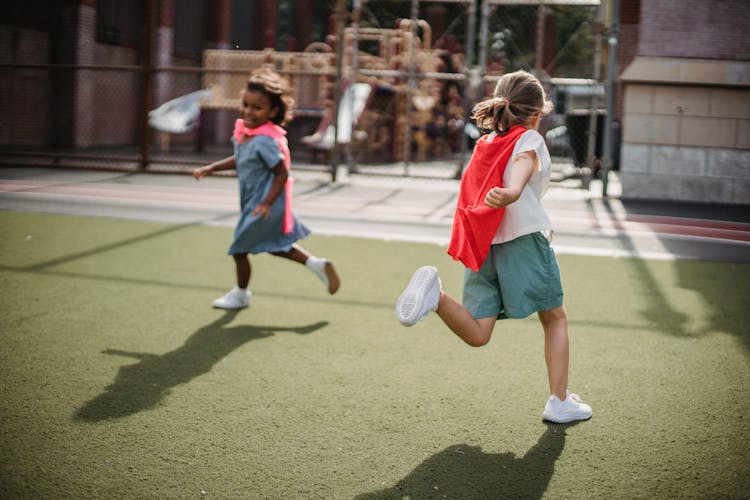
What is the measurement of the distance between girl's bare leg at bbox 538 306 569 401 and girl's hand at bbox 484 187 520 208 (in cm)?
56

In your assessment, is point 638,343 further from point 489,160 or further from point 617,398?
point 489,160

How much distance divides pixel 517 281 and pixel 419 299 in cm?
48

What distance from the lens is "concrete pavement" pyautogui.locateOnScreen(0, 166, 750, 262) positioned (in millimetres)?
8750

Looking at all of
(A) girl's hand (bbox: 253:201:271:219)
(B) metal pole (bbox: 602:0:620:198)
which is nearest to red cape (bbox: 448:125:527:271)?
(A) girl's hand (bbox: 253:201:271:219)

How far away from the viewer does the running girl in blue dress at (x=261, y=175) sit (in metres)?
5.29

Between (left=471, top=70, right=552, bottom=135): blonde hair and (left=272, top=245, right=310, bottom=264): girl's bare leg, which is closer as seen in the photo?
A: (left=471, top=70, right=552, bottom=135): blonde hair

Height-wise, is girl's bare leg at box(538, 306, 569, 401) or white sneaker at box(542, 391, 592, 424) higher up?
girl's bare leg at box(538, 306, 569, 401)

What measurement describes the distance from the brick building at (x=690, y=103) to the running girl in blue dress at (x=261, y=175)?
836 centimetres

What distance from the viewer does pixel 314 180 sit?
48.0 feet

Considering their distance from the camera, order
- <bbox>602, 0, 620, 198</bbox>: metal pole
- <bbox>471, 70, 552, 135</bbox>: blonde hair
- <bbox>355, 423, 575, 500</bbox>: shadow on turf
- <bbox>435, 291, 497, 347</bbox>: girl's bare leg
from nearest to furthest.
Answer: <bbox>355, 423, 575, 500</bbox>: shadow on turf → <bbox>435, 291, 497, 347</bbox>: girl's bare leg → <bbox>471, 70, 552, 135</bbox>: blonde hair → <bbox>602, 0, 620, 198</bbox>: metal pole

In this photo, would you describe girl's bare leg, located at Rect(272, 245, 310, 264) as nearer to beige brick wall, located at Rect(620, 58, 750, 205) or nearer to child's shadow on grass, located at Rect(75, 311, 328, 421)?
child's shadow on grass, located at Rect(75, 311, 328, 421)

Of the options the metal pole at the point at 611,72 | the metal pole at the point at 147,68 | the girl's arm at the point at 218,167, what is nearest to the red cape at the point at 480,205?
the girl's arm at the point at 218,167

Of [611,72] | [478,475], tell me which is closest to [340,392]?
[478,475]

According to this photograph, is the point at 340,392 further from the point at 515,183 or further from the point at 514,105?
the point at 514,105
